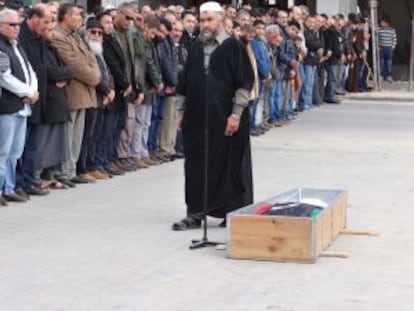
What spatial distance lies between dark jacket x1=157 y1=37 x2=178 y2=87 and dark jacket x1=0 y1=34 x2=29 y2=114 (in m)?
3.56

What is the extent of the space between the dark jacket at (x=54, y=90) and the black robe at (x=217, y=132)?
2123 mm

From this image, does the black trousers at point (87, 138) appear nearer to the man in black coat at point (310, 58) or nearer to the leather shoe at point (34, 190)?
the leather shoe at point (34, 190)

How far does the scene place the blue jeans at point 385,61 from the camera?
29.9 metres

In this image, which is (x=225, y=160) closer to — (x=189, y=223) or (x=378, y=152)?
(x=189, y=223)

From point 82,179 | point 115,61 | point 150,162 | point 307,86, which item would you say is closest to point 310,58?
point 307,86

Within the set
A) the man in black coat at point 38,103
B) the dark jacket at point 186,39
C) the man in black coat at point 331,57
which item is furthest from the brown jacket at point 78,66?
the man in black coat at point 331,57

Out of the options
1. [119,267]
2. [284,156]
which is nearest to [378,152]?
[284,156]

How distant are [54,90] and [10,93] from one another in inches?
36.1

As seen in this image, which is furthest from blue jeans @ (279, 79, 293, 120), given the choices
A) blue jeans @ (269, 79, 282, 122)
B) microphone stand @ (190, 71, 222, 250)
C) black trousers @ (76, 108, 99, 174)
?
microphone stand @ (190, 71, 222, 250)

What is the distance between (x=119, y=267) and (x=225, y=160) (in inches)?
81.1

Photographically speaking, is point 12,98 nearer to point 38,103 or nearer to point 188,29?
point 38,103

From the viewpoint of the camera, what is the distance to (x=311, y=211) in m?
9.06

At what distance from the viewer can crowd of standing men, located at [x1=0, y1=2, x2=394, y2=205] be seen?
37.0 feet

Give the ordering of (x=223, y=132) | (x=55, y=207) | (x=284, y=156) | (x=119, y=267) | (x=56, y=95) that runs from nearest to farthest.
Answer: (x=119, y=267)
(x=223, y=132)
(x=55, y=207)
(x=56, y=95)
(x=284, y=156)
